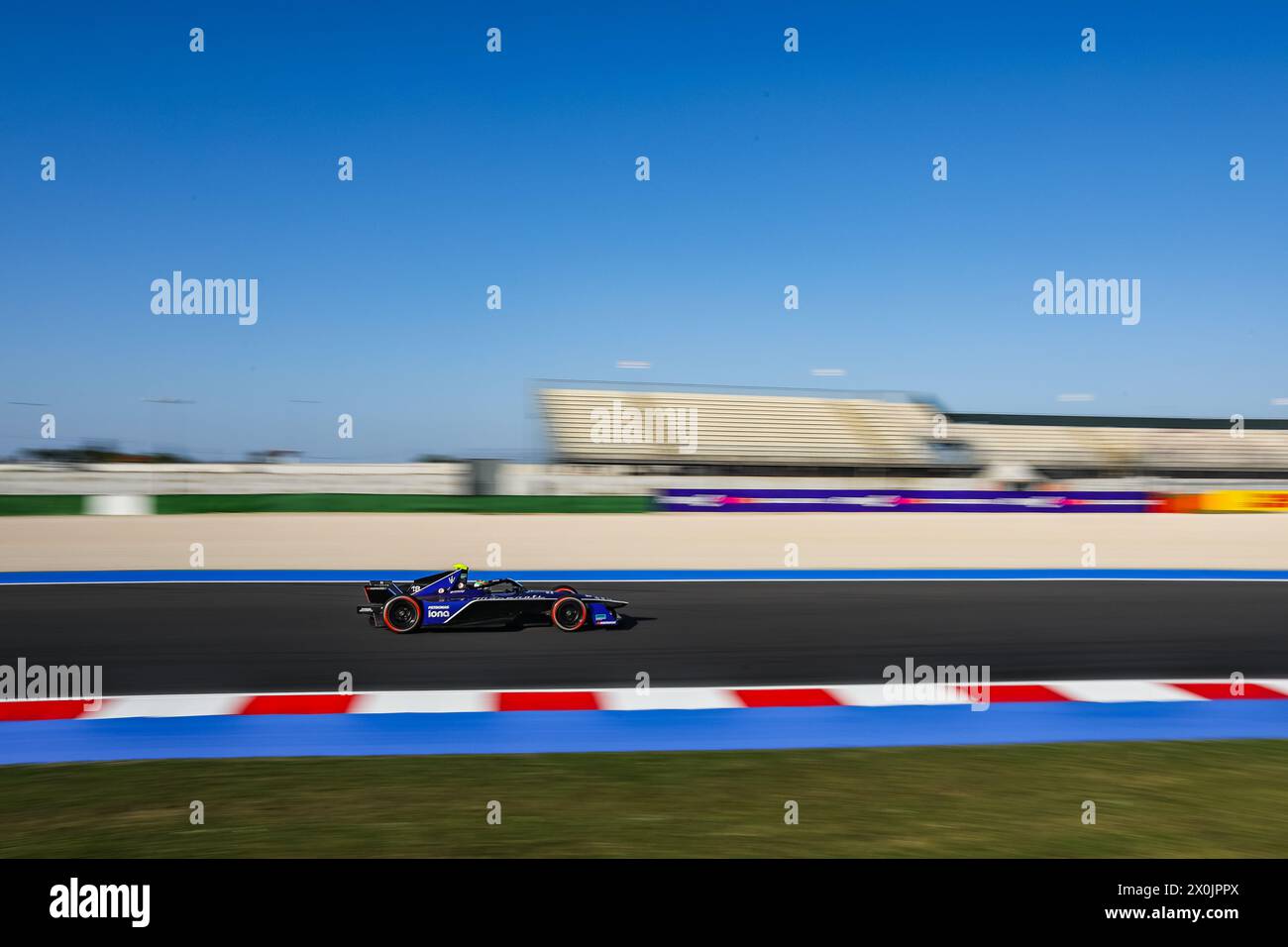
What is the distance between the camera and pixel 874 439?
41.6m

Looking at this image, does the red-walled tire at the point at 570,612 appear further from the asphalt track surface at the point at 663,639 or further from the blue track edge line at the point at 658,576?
the blue track edge line at the point at 658,576

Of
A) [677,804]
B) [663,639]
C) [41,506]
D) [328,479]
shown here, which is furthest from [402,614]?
[328,479]

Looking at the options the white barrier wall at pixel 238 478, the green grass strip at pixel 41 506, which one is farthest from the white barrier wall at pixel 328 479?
the green grass strip at pixel 41 506

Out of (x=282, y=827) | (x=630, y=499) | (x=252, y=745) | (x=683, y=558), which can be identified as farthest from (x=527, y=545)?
(x=282, y=827)

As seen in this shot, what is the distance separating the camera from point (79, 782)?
4.52 m

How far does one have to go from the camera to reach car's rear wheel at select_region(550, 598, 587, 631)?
865 cm

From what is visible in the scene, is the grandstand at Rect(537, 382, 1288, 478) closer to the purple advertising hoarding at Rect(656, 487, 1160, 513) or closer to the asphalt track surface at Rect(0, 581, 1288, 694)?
the purple advertising hoarding at Rect(656, 487, 1160, 513)

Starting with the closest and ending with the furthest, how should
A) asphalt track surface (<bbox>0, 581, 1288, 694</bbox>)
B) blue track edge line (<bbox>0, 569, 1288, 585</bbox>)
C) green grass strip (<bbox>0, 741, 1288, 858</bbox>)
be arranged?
green grass strip (<bbox>0, 741, 1288, 858</bbox>) → asphalt track surface (<bbox>0, 581, 1288, 694</bbox>) → blue track edge line (<bbox>0, 569, 1288, 585</bbox>)

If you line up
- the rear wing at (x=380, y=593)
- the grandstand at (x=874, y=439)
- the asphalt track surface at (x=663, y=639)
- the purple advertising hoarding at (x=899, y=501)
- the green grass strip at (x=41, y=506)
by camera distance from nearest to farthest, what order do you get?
the asphalt track surface at (x=663, y=639), the rear wing at (x=380, y=593), the green grass strip at (x=41, y=506), the purple advertising hoarding at (x=899, y=501), the grandstand at (x=874, y=439)

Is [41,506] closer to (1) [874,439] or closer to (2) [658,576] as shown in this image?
(2) [658,576]

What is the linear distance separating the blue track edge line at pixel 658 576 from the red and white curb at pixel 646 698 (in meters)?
6.43

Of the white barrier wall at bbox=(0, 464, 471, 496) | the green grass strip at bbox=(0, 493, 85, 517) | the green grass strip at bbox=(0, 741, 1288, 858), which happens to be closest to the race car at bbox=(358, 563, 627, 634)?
the green grass strip at bbox=(0, 741, 1288, 858)

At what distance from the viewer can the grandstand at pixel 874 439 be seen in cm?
3841

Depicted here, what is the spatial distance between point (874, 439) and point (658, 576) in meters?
29.3
